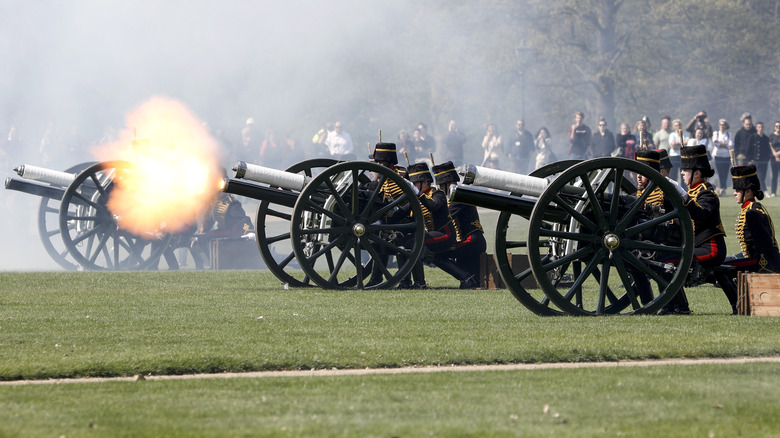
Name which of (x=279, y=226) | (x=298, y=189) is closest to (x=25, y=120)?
(x=279, y=226)

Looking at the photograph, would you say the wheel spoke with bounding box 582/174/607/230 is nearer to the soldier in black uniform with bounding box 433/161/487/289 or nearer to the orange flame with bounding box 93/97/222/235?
the soldier in black uniform with bounding box 433/161/487/289

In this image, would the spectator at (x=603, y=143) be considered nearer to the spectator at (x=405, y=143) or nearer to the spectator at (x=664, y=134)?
the spectator at (x=664, y=134)

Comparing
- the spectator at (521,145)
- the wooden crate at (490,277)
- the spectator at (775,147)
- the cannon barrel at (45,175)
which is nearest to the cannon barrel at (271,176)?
the wooden crate at (490,277)

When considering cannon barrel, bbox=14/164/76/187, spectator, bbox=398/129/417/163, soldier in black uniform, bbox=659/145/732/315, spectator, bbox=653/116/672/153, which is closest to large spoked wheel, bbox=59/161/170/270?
cannon barrel, bbox=14/164/76/187

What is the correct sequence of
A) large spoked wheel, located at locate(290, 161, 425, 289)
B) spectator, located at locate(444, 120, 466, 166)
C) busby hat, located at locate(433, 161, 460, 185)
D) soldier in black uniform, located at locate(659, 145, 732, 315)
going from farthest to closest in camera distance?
spectator, located at locate(444, 120, 466, 166) → busby hat, located at locate(433, 161, 460, 185) → large spoked wheel, located at locate(290, 161, 425, 289) → soldier in black uniform, located at locate(659, 145, 732, 315)

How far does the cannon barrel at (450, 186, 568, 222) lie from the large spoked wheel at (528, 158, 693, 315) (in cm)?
3

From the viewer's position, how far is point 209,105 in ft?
102

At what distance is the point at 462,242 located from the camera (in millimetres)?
13406

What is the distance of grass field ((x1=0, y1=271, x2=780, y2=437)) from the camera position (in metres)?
6.24

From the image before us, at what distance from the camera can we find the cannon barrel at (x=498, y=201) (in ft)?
32.5

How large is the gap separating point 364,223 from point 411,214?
480 millimetres

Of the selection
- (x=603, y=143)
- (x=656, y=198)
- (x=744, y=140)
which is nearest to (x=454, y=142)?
(x=603, y=143)

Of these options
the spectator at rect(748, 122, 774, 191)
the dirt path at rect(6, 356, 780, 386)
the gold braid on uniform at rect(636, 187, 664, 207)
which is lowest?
the dirt path at rect(6, 356, 780, 386)

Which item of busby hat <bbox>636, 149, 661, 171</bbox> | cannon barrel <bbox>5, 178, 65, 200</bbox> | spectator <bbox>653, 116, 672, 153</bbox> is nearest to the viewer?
busby hat <bbox>636, 149, 661, 171</bbox>
